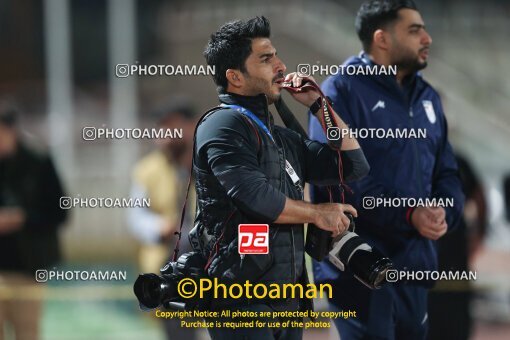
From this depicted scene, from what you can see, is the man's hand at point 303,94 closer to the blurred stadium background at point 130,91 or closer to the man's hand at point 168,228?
the blurred stadium background at point 130,91

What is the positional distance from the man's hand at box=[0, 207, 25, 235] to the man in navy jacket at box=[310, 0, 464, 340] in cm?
179

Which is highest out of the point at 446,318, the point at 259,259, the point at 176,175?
the point at 259,259

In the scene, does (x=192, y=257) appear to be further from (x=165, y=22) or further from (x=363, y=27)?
(x=165, y=22)

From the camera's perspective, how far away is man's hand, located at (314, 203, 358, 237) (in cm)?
276

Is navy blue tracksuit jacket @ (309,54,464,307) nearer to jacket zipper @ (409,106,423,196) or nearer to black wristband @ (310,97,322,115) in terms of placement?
jacket zipper @ (409,106,423,196)

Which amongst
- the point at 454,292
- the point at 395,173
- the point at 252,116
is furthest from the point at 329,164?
the point at 454,292

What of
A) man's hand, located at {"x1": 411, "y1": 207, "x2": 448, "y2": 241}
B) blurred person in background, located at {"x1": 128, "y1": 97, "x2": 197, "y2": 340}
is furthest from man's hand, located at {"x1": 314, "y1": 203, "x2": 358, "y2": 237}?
blurred person in background, located at {"x1": 128, "y1": 97, "x2": 197, "y2": 340}

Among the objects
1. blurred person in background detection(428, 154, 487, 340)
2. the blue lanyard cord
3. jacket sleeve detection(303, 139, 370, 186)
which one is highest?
→ the blue lanyard cord

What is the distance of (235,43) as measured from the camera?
279 centimetres

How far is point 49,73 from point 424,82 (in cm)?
268

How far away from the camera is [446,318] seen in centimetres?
389

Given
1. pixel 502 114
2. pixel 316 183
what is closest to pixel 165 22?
pixel 502 114

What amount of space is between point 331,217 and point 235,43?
0.52 metres

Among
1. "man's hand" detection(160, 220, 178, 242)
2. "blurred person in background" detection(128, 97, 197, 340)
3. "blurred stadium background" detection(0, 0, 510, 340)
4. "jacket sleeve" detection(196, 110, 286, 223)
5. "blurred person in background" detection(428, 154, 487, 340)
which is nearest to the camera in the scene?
"jacket sleeve" detection(196, 110, 286, 223)
